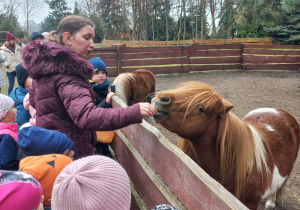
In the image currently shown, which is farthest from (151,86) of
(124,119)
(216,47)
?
(216,47)

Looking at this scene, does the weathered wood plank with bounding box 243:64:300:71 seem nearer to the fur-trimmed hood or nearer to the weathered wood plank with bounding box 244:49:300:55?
the weathered wood plank with bounding box 244:49:300:55

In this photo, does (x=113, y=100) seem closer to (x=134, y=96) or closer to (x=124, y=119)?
(x=124, y=119)

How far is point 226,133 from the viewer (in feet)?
6.53

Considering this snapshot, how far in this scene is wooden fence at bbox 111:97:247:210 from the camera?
1144 millimetres

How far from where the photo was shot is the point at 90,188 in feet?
3.11

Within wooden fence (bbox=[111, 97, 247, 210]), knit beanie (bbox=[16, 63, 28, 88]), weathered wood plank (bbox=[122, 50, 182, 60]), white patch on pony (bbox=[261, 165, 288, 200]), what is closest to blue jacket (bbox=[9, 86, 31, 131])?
knit beanie (bbox=[16, 63, 28, 88])

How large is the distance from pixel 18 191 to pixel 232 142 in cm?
153

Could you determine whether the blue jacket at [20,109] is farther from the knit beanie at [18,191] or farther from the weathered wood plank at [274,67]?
the weathered wood plank at [274,67]

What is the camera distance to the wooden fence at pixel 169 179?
1.14 meters

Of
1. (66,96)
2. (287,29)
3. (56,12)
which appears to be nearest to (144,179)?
(66,96)

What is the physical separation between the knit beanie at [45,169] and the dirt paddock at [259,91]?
9.27 ft

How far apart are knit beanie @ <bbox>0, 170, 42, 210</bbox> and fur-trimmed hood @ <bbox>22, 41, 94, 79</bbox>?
67cm

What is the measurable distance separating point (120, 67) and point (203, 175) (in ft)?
36.7

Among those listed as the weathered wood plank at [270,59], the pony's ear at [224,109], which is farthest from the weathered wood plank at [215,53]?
the pony's ear at [224,109]
